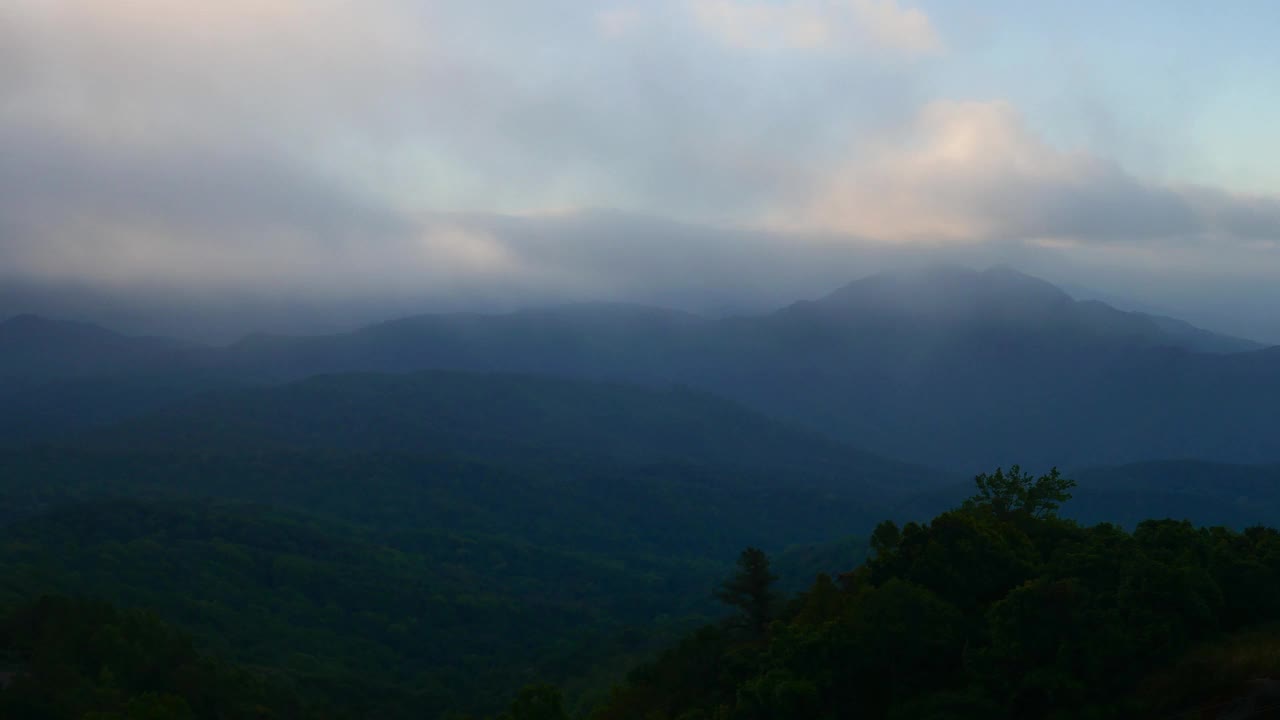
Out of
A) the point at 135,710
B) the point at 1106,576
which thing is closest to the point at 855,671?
the point at 1106,576

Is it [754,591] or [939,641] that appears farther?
[754,591]

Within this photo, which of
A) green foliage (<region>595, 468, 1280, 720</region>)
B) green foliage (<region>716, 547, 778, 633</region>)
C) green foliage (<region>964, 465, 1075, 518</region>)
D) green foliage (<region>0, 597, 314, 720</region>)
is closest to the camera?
green foliage (<region>595, 468, 1280, 720</region>)

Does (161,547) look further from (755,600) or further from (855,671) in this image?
(855,671)

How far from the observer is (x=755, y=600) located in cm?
4166

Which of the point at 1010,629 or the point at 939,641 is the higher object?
the point at 1010,629

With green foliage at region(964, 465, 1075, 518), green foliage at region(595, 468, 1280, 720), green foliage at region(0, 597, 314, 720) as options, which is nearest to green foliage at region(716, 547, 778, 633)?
green foliage at region(595, 468, 1280, 720)

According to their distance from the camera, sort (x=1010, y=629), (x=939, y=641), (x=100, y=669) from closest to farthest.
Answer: (x=1010, y=629)
(x=939, y=641)
(x=100, y=669)

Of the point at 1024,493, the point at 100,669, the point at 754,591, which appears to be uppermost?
the point at 1024,493

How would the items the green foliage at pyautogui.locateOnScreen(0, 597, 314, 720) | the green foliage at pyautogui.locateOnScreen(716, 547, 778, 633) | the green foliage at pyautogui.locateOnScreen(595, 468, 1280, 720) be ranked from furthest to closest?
the green foliage at pyautogui.locateOnScreen(0, 597, 314, 720) → the green foliage at pyautogui.locateOnScreen(716, 547, 778, 633) → the green foliage at pyautogui.locateOnScreen(595, 468, 1280, 720)

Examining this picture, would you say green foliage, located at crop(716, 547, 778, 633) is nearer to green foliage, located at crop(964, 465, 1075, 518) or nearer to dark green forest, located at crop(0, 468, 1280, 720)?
dark green forest, located at crop(0, 468, 1280, 720)

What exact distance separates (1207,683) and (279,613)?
16124cm

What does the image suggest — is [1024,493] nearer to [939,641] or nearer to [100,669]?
[939,641]

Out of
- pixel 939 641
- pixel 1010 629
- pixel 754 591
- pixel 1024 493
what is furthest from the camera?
pixel 1024 493

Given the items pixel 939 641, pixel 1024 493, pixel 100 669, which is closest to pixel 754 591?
pixel 939 641
